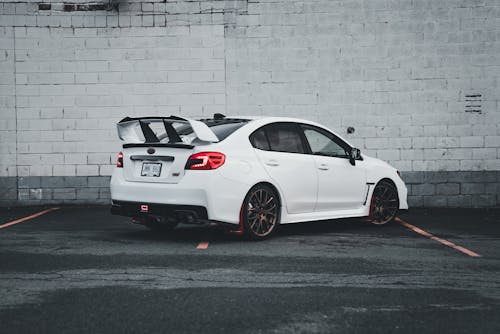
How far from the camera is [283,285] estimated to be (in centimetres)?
510

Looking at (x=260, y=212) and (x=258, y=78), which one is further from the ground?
(x=258, y=78)

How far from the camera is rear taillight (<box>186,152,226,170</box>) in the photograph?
715 cm

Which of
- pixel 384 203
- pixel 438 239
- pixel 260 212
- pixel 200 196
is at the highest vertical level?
pixel 200 196

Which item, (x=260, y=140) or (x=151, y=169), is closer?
(x=151, y=169)

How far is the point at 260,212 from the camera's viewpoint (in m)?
7.60

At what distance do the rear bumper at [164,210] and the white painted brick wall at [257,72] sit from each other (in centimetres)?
574

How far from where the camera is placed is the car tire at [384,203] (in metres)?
9.27

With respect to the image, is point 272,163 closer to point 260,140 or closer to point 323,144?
point 260,140

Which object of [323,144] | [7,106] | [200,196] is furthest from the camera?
[7,106]

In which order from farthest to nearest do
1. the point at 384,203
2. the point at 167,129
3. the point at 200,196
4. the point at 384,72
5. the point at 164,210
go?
the point at 384,72
the point at 384,203
the point at 167,129
the point at 164,210
the point at 200,196

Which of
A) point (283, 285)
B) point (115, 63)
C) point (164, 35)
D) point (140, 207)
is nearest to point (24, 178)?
point (115, 63)

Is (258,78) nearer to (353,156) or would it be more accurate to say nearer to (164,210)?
(353,156)

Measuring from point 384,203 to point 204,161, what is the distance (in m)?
3.38

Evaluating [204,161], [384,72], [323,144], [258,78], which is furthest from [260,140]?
[384,72]
